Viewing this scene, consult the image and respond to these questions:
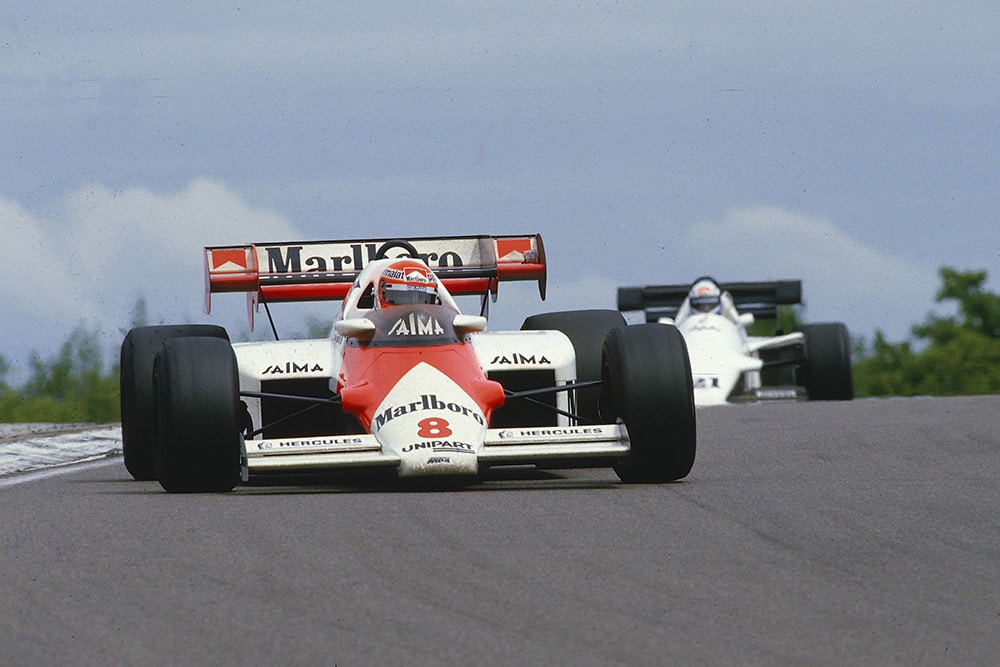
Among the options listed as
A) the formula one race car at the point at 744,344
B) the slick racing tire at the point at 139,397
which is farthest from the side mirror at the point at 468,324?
the formula one race car at the point at 744,344

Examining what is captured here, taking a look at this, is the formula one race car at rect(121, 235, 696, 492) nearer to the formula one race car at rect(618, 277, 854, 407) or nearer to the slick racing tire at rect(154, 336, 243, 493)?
the slick racing tire at rect(154, 336, 243, 493)

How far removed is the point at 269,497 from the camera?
27.6ft

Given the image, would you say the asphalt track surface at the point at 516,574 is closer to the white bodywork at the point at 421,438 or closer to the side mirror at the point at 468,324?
the white bodywork at the point at 421,438

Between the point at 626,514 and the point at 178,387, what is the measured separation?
8.48 feet

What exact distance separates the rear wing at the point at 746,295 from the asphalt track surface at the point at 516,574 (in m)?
15.8

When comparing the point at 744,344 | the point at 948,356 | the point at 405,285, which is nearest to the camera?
the point at 405,285

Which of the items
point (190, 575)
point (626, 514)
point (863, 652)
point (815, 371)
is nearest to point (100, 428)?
point (815, 371)

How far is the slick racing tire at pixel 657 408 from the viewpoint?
8.82 meters

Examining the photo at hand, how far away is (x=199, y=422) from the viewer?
865cm

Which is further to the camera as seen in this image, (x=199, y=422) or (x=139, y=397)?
(x=139, y=397)

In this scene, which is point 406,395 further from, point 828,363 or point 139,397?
point 828,363

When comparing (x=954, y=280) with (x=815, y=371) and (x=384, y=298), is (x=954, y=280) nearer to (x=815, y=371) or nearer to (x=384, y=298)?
(x=815, y=371)

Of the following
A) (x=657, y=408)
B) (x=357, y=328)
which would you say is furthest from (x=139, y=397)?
(x=657, y=408)

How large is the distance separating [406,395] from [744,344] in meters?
14.9
